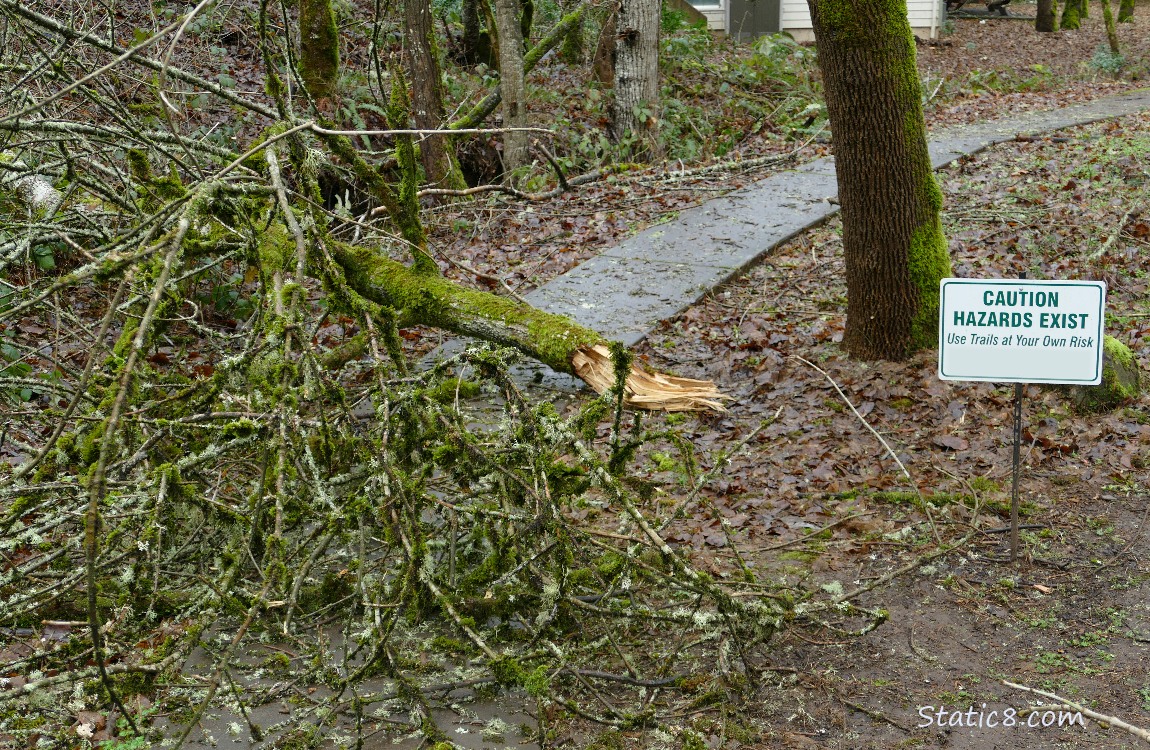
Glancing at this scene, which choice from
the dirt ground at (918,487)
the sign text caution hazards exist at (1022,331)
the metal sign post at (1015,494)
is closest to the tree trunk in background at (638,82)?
the dirt ground at (918,487)

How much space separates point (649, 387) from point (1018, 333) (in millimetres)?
1894

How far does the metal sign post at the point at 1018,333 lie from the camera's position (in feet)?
13.2

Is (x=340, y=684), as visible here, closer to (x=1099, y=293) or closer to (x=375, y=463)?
(x=375, y=463)

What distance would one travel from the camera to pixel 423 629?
12.7 ft

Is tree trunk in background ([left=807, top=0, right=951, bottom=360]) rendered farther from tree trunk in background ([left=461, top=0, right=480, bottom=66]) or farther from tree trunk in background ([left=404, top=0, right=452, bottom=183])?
tree trunk in background ([left=461, top=0, right=480, bottom=66])

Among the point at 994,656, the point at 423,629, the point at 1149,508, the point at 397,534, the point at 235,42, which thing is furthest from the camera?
the point at 235,42

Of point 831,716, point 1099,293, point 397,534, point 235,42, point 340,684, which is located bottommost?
point 831,716

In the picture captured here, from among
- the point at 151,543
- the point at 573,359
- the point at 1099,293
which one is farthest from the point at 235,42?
the point at 1099,293

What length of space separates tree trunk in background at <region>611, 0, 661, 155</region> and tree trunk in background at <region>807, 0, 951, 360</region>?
5.86m

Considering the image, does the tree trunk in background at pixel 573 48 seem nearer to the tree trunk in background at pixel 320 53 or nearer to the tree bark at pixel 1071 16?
the tree trunk in background at pixel 320 53

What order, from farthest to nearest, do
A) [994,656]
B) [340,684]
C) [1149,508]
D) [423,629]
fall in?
[1149,508] < [423,629] < [994,656] < [340,684]

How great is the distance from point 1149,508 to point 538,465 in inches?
109

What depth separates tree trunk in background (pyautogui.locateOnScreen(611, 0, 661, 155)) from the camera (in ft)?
36.9

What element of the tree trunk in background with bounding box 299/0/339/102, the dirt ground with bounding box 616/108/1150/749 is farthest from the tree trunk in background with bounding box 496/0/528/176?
the dirt ground with bounding box 616/108/1150/749
